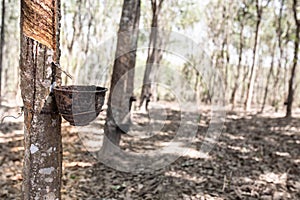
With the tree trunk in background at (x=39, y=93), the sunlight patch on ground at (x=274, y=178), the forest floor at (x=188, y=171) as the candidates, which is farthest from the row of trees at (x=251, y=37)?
the tree trunk in background at (x=39, y=93)

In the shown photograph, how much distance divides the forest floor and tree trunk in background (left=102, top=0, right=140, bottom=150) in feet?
2.28

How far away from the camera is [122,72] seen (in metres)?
5.96

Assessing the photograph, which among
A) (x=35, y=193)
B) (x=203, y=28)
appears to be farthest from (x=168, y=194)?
(x=203, y=28)

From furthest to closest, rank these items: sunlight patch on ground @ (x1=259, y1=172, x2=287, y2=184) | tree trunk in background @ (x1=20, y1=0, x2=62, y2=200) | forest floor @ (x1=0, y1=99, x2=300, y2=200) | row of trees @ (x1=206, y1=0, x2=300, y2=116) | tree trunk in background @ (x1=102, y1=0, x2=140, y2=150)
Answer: row of trees @ (x1=206, y1=0, x2=300, y2=116), tree trunk in background @ (x1=102, y1=0, x2=140, y2=150), sunlight patch on ground @ (x1=259, y1=172, x2=287, y2=184), forest floor @ (x1=0, y1=99, x2=300, y2=200), tree trunk in background @ (x1=20, y1=0, x2=62, y2=200)

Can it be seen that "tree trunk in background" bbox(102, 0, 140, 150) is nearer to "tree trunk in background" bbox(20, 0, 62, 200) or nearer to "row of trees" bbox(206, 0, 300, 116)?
"tree trunk in background" bbox(20, 0, 62, 200)

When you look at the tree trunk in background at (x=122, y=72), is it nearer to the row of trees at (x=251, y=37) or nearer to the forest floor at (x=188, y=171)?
the forest floor at (x=188, y=171)

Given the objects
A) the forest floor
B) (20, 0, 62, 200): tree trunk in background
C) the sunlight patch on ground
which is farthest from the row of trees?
(20, 0, 62, 200): tree trunk in background

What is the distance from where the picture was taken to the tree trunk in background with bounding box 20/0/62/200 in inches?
90.2

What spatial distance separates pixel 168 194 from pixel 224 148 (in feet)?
10.1

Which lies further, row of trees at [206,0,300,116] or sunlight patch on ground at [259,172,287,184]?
row of trees at [206,0,300,116]

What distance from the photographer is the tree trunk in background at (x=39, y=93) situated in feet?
7.52

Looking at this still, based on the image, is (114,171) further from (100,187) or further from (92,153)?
(92,153)

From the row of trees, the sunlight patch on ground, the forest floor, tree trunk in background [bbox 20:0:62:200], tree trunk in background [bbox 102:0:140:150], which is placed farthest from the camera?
the row of trees

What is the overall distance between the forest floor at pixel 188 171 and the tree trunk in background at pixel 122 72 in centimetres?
69
